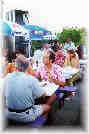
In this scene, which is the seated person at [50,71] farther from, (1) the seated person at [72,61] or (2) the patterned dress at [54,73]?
(1) the seated person at [72,61]

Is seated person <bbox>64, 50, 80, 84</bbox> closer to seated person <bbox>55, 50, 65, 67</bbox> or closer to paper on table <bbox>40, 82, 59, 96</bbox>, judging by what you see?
seated person <bbox>55, 50, 65, 67</bbox>

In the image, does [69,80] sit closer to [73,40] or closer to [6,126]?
[73,40]

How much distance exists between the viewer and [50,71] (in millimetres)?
5535

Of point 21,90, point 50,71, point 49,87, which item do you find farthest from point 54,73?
point 21,90

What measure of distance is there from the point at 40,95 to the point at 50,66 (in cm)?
39

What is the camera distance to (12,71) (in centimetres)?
555

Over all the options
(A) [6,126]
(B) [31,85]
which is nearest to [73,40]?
(B) [31,85]

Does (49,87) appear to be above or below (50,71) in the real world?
below

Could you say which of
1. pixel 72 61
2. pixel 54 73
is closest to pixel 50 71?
pixel 54 73

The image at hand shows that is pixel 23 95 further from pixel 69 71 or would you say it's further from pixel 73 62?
pixel 73 62

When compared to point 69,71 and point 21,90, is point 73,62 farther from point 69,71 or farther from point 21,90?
point 21,90

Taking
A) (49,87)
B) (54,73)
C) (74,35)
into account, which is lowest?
(49,87)

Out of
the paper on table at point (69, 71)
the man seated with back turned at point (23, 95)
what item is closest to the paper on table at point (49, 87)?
the man seated with back turned at point (23, 95)

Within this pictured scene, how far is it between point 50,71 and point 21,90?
449 mm
